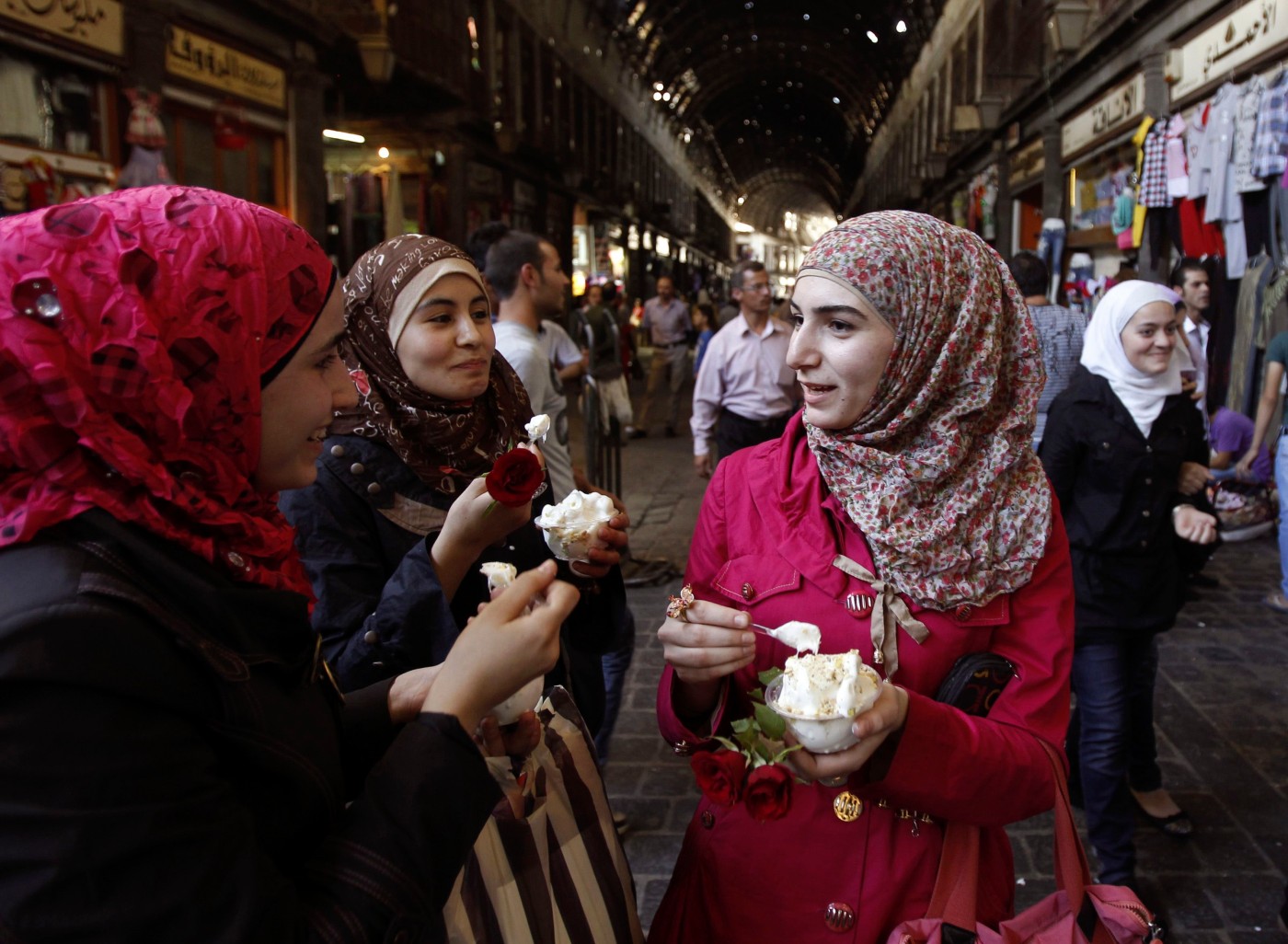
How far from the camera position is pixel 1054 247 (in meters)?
13.9

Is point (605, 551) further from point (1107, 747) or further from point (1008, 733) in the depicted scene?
point (1107, 747)

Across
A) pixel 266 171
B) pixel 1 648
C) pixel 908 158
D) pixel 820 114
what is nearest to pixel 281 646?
pixel 1 648

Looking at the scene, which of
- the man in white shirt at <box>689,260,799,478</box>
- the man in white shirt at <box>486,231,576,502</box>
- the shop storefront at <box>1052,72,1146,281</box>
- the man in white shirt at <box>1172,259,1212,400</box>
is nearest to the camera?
the man in white shirt at <box>486,231,576,502</box>

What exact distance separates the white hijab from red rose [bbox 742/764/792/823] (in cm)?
259

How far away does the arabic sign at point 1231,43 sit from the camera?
25.2ft

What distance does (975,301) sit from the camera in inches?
72.7

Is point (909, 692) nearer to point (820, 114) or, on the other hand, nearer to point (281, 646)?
point (281, 646)

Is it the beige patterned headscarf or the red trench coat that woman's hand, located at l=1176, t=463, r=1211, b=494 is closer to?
the red trench coat

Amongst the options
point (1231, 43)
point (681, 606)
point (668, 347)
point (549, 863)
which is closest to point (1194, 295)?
point (1231, 43)

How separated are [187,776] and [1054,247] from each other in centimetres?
1484

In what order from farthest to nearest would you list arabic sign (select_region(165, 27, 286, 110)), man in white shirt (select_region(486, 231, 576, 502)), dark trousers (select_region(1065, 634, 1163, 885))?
arabic sign (select_region(165, 27, 286, 110)) → man in white shirt (select_region(486, 231, 576, 502)) → dark trousers (select_region(1065, 634, 1163, 885))

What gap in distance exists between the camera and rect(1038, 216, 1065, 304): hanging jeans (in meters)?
13.9

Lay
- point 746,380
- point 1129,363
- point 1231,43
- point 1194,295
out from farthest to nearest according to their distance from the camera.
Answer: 1. point 1231,43
2. point 1194,295
3. point 746,380
4. point 1129,363

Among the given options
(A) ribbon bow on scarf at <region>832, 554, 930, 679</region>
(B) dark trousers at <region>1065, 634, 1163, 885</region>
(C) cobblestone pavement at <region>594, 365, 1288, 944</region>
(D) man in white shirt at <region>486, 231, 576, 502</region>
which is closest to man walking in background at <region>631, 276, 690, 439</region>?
(C) cobblestone pavement at <region>594, 365, 1288, 944</region>
